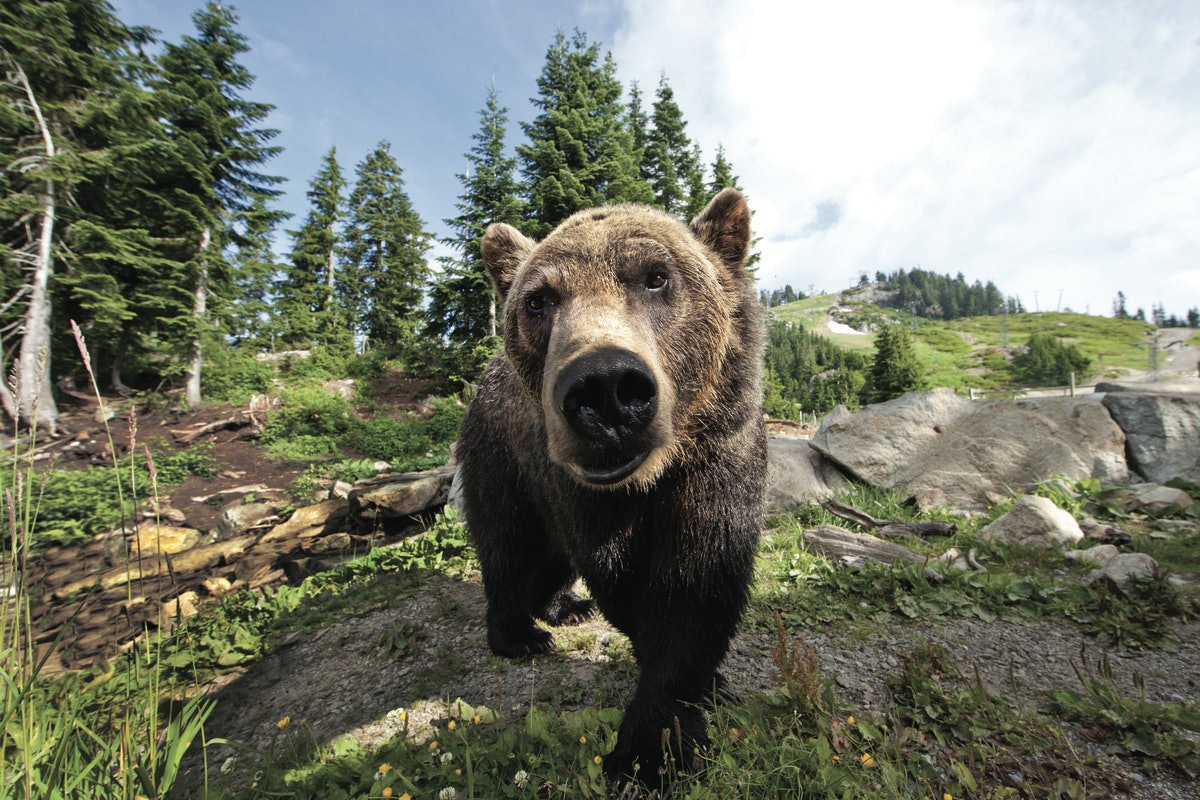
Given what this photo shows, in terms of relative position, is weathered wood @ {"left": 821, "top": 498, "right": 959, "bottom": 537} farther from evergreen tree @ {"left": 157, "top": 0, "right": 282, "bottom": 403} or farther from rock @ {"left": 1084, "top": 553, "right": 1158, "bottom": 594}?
evergreen tree @ {"left": 157, "top": 0, "right": 282, "bottom": 403}

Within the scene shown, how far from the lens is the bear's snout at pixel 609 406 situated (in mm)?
1671

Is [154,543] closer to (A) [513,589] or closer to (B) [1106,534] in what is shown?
(A) [513,589]

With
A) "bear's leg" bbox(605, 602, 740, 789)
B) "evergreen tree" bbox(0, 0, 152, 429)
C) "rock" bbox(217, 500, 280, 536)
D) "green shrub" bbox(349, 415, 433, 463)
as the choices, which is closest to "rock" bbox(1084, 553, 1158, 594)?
"bear's leg" bbox(605, 602, 740, 789)

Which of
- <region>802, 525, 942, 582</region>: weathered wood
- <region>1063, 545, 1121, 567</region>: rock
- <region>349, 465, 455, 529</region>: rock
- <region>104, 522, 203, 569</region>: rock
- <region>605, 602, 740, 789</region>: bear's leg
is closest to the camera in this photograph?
<region>605, 602, 740, 789</region>: bear's leg

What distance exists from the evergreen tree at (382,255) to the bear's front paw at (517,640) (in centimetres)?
2995

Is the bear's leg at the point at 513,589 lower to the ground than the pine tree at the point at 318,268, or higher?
lower

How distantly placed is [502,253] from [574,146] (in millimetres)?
14537

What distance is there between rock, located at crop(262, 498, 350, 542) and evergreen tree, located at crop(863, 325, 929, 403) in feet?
97.5

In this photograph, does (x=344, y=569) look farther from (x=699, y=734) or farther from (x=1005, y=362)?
(x=1005, y=362)

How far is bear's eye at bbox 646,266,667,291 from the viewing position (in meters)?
2.21

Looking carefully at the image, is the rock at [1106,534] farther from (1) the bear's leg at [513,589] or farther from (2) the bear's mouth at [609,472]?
(2) the bear's mouth at [609,472]

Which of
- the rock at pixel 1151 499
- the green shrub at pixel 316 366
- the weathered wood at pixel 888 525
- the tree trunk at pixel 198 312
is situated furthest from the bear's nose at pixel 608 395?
the green shrub at pixel 316 366

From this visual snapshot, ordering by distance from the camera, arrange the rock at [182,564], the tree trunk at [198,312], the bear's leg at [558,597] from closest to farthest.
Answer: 1. the bear's leg at [558,597]
2. the rock at [182,564]
3. the tree trunk at [198,312]

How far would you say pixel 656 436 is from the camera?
183cm
